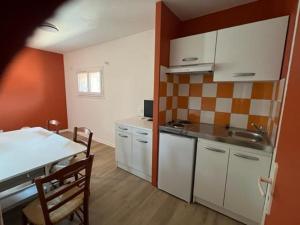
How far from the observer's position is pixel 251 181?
139cm

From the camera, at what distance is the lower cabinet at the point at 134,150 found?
2090 millimetres

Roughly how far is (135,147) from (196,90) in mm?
1209

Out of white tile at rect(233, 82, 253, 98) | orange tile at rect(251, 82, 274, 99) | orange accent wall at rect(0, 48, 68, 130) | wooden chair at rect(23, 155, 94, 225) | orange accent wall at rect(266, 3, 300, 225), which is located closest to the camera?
orange accent wall at rect(266, 3, 300, 225)

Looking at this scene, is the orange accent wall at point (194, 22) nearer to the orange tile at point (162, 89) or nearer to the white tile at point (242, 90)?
the orange tile at point (162, 89)

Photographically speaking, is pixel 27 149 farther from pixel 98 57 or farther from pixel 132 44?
pixel 98 57

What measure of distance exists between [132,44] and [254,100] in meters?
2.15

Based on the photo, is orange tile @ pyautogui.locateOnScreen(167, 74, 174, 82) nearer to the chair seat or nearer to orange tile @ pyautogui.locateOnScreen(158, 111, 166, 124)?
orange tile @ pyautogui.locateOnScreen(158, 111, 166, 124)

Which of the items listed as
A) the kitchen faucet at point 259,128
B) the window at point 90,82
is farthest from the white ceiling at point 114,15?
the kitchen faucet at point 259,128

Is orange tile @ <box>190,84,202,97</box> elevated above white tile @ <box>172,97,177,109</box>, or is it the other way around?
orange tile @ <box>190,84,202,97</box>

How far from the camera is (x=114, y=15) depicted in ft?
6.53

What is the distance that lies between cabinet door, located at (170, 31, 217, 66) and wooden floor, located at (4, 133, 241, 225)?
1.69 meters

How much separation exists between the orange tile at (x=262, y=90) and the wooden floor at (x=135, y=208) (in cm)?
137

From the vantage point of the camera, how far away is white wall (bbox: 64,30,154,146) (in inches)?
106

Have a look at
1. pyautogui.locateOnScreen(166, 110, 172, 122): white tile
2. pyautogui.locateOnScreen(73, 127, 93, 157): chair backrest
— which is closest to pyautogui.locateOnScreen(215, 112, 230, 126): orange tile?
pyautogui.locateOnScreen(166, 110, 172, 122): white tile
